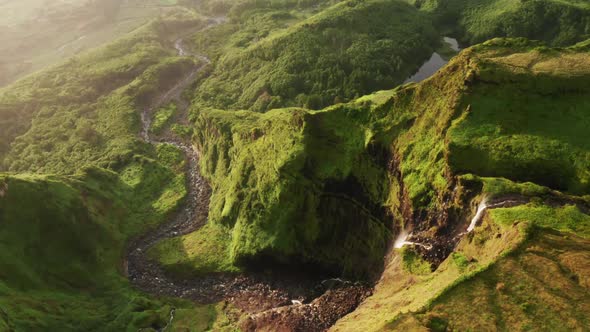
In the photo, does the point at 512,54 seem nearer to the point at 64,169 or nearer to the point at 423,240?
the point at 423,240

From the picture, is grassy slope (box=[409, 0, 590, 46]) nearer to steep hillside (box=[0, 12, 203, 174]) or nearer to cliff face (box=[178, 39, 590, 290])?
cliff face (box=[178, 39, 590, 290])

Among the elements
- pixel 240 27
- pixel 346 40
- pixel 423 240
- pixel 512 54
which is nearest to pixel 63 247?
pixel 423 240

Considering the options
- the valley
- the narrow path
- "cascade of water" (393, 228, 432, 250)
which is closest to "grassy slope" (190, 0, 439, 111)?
the valley

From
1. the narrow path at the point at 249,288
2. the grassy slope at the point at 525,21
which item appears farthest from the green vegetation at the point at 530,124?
the grassy slope at the point at 525,21

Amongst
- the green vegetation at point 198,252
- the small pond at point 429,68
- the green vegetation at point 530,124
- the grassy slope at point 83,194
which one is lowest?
the green vegetation at point 198,252

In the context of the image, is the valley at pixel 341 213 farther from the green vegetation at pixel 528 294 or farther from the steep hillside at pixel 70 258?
the steep hillside at pixel 70 258
